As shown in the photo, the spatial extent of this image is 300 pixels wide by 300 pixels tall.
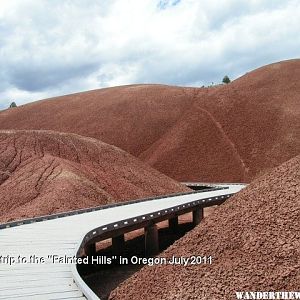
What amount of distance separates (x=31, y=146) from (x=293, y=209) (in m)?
30.6

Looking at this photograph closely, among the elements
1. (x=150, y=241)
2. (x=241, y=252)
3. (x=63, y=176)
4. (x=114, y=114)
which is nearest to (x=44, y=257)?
(x=241, y=252)

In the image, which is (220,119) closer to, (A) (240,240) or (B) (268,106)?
(B) (268,106)

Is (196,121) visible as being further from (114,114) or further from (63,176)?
(63,176)

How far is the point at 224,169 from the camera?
57.6 m

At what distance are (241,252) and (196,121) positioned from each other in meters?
58.7

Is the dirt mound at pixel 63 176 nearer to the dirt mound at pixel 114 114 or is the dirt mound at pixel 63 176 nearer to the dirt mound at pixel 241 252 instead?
the dirt mound at pixel 241 252

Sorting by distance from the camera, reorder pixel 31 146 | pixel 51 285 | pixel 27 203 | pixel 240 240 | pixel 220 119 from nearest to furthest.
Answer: pixel 51 285 → pixel 240 240 → pixel 27 203 → pixel 31 146 → pixel 220 119

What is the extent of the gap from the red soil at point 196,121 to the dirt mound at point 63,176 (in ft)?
60.8

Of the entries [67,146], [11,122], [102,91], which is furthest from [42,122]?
[67,146]

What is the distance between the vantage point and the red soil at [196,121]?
59.1 meters

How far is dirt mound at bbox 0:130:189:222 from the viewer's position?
28.2 meters

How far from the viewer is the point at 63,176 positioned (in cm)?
3177

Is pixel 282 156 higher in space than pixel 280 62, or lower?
lower

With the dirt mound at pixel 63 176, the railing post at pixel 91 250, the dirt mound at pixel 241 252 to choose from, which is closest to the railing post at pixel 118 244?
the railing post at pixel 91 250
